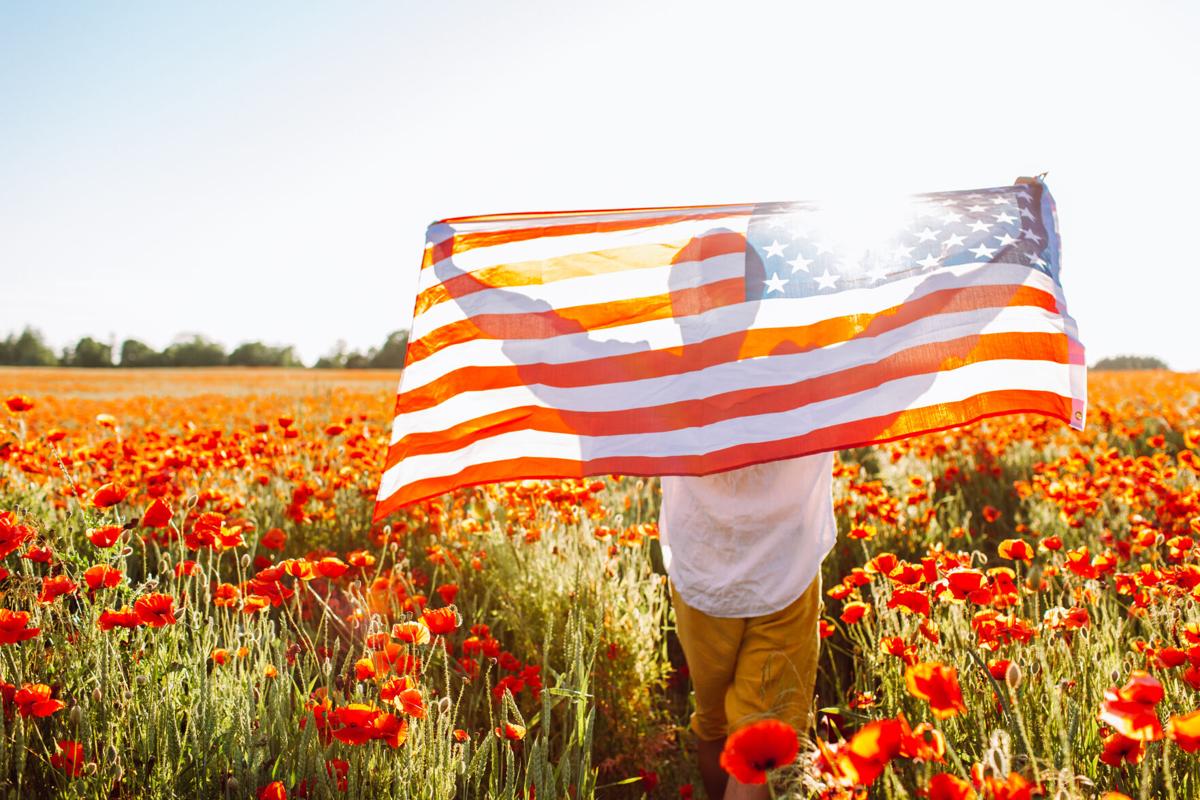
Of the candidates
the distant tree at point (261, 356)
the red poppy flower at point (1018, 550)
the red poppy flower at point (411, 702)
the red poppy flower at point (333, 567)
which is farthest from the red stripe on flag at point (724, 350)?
the distant tree at point (261, 356)

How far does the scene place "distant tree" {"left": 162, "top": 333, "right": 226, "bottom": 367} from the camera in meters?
59.6

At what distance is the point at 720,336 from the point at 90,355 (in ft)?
229

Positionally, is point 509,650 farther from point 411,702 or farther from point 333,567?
point 411,702

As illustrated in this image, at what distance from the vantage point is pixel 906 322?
263cm

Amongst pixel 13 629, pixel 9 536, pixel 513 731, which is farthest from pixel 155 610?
pixel 513 731

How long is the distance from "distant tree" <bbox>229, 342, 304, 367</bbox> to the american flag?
2460 inches

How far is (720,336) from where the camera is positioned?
2.76m

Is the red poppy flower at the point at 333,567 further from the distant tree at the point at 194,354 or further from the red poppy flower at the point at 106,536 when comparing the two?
the distant tree at the point at 194,354

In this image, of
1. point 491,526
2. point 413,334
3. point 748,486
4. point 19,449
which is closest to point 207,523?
point 413,334

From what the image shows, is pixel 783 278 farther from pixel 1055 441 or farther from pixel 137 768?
pixel 1055 441

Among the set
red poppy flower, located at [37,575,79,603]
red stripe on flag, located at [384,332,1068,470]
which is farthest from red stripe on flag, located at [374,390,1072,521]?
red poppy flower, located at [37,575,79,603]

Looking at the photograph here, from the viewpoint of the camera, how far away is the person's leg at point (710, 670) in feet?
8.20

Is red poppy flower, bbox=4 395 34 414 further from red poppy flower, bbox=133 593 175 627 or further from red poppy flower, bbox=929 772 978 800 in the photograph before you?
red poppy flower, bbox=929 772 978 800

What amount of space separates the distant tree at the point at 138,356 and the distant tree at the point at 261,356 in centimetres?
553
